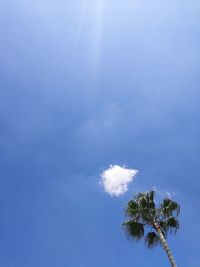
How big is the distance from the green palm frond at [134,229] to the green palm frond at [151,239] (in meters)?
0.46

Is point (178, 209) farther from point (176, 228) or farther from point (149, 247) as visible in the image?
point (149, 247)

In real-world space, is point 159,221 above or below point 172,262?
above

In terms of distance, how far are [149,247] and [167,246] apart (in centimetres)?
174

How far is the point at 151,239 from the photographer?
31.2m

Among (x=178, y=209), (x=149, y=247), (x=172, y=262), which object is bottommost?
(x=172, y=262)

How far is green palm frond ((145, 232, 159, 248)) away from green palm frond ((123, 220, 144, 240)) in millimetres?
457

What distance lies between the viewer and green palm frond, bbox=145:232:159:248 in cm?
3098

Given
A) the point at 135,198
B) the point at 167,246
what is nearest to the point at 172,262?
the point at 167,246

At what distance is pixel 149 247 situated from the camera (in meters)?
30.9

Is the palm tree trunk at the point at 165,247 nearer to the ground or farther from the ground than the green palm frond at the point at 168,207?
nearer to the ground

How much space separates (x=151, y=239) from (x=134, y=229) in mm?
1407

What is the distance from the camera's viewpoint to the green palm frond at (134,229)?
3133 cm

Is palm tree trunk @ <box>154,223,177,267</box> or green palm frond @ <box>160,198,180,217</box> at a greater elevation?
Answer: green palm frond @ <box>160,198,180,217</box>

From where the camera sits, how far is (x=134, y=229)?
103 feet
